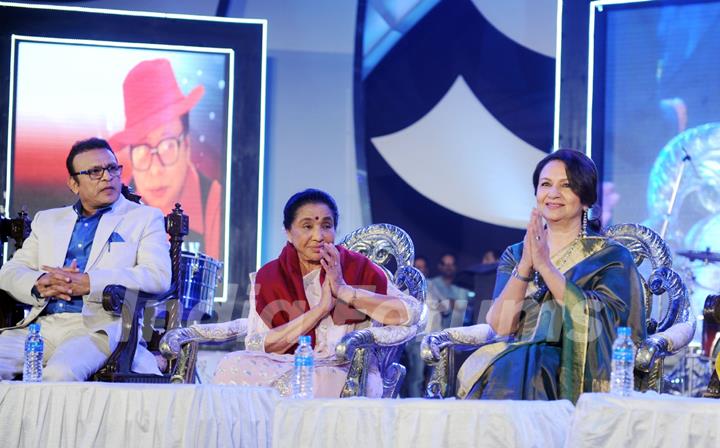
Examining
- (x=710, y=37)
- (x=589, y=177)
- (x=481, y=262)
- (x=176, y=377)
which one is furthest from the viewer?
(x=481, y=262)

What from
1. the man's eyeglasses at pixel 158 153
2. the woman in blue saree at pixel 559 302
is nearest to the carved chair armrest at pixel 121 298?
the woman in blue saree at pixel 559 302

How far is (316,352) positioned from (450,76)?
259 centimetres

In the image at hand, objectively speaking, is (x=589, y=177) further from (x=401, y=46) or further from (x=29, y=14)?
(x=29, y=14)

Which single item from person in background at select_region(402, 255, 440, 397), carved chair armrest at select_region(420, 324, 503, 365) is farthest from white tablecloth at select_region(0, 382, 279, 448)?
person in background at select_region(402, 255, 440, 397)

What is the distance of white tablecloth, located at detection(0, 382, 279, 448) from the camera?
108 inches

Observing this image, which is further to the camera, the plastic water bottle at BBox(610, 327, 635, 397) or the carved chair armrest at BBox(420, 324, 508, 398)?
the carved chair armrest at BBox(420, 324, 508, 398)

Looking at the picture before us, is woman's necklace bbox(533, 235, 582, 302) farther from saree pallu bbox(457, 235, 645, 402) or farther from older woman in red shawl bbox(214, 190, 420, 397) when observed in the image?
older woman in red shawl bbox(214, 190, 420, 397)

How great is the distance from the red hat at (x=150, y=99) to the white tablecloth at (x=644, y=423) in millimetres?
4157

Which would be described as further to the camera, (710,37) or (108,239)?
(710,37)

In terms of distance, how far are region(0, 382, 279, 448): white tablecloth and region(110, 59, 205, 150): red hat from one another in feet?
10.9

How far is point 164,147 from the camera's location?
20.0ft

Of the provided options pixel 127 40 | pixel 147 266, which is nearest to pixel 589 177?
pixel 147 266

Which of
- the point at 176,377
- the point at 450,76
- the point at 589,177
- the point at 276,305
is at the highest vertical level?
the point at 450,76

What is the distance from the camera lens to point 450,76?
6203 mm
